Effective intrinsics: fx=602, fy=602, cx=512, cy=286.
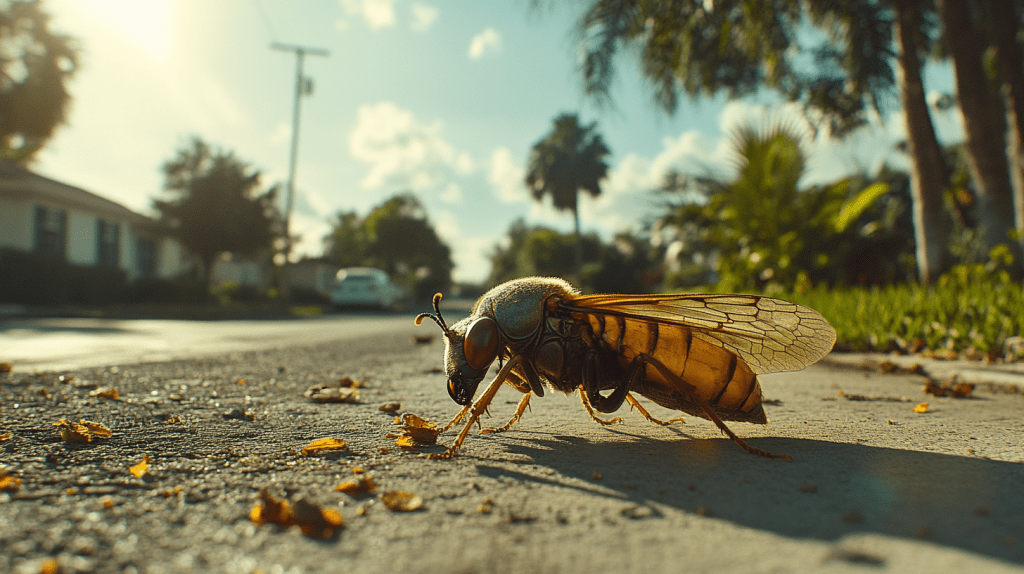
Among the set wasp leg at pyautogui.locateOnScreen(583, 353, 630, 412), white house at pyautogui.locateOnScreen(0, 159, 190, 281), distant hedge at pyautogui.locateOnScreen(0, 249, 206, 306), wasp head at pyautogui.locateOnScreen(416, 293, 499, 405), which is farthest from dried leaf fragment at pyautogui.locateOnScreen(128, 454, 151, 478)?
white house at pyautogui.locateOnScreen(0, 159, 190, 281)

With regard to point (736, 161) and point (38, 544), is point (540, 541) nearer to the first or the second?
point (38, 544)

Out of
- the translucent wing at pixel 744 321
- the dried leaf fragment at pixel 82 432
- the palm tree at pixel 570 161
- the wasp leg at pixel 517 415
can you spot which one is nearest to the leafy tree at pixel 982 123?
the translucent wing at pixel 744 321

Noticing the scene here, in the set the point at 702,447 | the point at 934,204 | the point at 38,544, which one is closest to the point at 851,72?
the point at 934,204

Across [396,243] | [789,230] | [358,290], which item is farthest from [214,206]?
[396,243]

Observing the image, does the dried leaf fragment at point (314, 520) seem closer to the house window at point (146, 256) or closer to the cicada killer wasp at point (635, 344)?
the cicada killer wasp at point (635, 344)

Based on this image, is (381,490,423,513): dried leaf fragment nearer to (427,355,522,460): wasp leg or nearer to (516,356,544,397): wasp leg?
(427,355,522,460): wasp leg

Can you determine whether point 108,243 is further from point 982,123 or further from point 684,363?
point 684,363
